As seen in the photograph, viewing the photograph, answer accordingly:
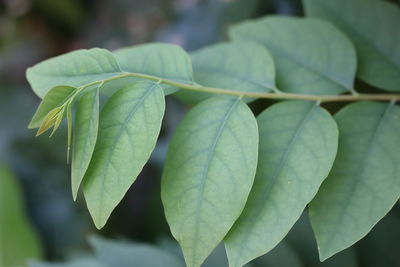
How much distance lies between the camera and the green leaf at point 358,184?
0.43 m

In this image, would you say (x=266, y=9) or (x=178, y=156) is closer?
(x=178, y=156)

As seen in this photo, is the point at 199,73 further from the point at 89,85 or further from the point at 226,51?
the point at 89,85

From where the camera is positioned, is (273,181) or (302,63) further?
(302,63)

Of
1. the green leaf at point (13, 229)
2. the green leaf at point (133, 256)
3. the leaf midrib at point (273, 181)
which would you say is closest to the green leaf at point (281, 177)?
the leaf midrib at point (273, 181)

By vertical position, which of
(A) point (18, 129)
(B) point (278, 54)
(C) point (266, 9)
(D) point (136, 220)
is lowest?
(D) point (136, 220)

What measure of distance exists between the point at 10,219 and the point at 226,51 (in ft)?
2.62

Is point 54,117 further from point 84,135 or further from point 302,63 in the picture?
point 302,63

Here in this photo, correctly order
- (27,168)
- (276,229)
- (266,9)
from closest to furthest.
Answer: (276,229)
(266,9)
(27,168)

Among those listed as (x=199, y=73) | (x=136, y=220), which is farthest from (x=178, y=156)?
(x=136, y=220)

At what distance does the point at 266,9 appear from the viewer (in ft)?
2.95

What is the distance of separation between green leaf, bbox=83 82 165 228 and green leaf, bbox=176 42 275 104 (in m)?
0.09

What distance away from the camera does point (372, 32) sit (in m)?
0.56

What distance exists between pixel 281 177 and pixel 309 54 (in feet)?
0.57

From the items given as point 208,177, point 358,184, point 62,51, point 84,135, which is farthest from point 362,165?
point 62,51
